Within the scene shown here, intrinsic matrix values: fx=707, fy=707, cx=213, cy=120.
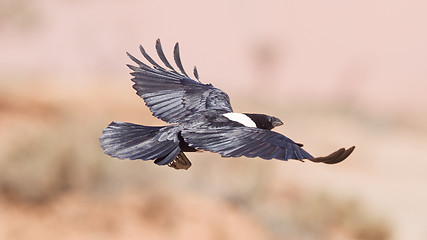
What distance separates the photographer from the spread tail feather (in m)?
4.94

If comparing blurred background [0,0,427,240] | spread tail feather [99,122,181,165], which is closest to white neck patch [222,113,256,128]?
spread tail feather [99,122,181,165]

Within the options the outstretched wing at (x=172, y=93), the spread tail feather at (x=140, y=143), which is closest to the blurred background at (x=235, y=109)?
the outstretched wing at (x=172, y=93)

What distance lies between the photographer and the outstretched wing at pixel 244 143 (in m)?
4.66

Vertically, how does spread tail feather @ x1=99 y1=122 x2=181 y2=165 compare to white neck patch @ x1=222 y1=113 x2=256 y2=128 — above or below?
above

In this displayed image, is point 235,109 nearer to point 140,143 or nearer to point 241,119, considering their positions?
point 241,119

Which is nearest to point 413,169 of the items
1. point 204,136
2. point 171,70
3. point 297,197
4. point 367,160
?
point 367,160

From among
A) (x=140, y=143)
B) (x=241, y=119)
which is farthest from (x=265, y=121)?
(x=140, y=143)

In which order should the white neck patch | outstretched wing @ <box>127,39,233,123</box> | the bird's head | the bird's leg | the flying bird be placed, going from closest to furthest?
1. the flying bird
2. the bird's leg
3. the white neck patch
4. the bird's head
5. outstretched wing @ <box>127,39,233,123</box>

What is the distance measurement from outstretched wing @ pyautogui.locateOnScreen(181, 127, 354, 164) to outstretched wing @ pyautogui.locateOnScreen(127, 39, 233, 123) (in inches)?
33.7

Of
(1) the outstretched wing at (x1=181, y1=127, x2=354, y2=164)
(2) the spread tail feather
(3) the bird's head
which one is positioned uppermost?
(2) the spread tail feather

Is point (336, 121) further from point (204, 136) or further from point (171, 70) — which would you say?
point (204, 136)

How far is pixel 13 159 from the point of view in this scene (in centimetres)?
1069

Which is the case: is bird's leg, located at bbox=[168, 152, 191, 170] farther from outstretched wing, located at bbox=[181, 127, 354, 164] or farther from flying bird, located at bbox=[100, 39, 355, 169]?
outstretched wing, located at bbox=[181, 127, 354, 164]

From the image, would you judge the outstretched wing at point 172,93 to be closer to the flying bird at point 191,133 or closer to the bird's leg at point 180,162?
the flying bird at point 191,133
